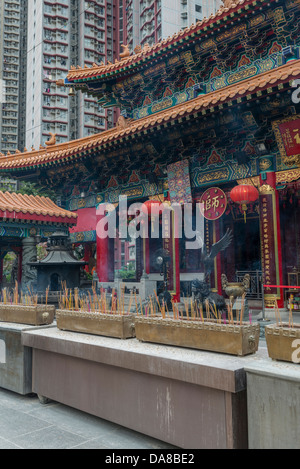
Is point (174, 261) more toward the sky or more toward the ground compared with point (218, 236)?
more toward the ground

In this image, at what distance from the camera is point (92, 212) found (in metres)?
11.3

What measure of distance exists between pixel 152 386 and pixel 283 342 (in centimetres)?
99

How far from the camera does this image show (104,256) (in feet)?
35.0

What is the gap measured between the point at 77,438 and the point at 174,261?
6169 mm

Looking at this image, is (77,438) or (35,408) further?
(35,408)

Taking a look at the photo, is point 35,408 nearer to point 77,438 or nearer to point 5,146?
point 77,438

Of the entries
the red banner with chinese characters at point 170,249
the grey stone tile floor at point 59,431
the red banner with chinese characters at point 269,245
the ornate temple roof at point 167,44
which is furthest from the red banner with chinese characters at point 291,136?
the grey stone tile floor at point 59,431

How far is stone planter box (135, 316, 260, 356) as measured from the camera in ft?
8.57

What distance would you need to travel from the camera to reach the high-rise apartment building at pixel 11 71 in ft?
156

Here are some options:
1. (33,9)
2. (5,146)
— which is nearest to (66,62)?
(33,9)

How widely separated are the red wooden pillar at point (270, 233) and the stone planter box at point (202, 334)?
4.72 meters

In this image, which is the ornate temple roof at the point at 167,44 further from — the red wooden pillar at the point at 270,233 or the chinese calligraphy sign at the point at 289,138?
the red wooden pillar at the point at 270,233

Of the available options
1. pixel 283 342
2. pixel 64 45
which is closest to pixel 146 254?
pixel 283 342

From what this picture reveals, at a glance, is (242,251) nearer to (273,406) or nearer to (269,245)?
(269,245)
